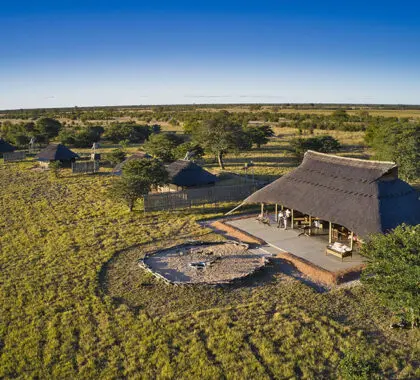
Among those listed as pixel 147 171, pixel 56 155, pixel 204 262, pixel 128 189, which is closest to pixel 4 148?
pixel 56 155

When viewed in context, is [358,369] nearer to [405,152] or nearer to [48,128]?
[405,152]

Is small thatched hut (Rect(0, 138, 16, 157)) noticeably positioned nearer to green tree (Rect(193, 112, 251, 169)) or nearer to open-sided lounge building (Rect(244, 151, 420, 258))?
green tree (Rect(193, 112, 251, 169))

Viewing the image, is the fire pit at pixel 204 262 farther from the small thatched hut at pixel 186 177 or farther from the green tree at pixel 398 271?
the small thatched hut at pixel 186 177

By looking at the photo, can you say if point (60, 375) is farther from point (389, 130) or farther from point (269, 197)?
point (389, 130)

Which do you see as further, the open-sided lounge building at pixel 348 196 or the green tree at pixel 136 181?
the green tree at pixel 136 181

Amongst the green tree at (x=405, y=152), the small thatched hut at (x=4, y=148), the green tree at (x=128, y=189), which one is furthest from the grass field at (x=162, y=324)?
the small thatched hut at (x=4, y=148)

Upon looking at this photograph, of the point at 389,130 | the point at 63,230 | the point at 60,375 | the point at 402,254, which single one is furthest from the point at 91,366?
the point at 389,130
